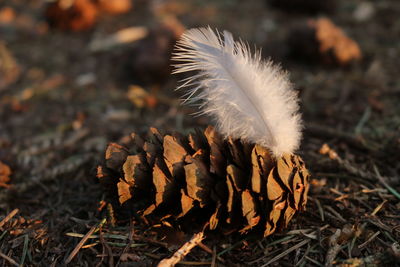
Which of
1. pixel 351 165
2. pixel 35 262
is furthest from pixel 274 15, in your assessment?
Result: pixel 35 262

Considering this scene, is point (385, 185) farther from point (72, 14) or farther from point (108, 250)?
point (72, 14)

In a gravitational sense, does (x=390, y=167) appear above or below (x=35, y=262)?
above

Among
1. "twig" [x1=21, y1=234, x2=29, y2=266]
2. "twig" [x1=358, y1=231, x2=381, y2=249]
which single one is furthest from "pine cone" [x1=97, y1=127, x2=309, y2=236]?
"twig" [x1=21, y1=234, x2=29, y2=266]

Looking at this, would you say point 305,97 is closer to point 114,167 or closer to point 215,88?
point 215,88

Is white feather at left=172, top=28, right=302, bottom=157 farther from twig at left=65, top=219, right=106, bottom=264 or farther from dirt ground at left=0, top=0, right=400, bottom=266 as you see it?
twig at left=65, top=219, right=106, bottom=264

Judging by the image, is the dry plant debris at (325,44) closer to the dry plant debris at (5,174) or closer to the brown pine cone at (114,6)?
the brown pine cone at (114,6)

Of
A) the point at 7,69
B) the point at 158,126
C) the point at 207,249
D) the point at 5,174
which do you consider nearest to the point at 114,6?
the point at 7,69
